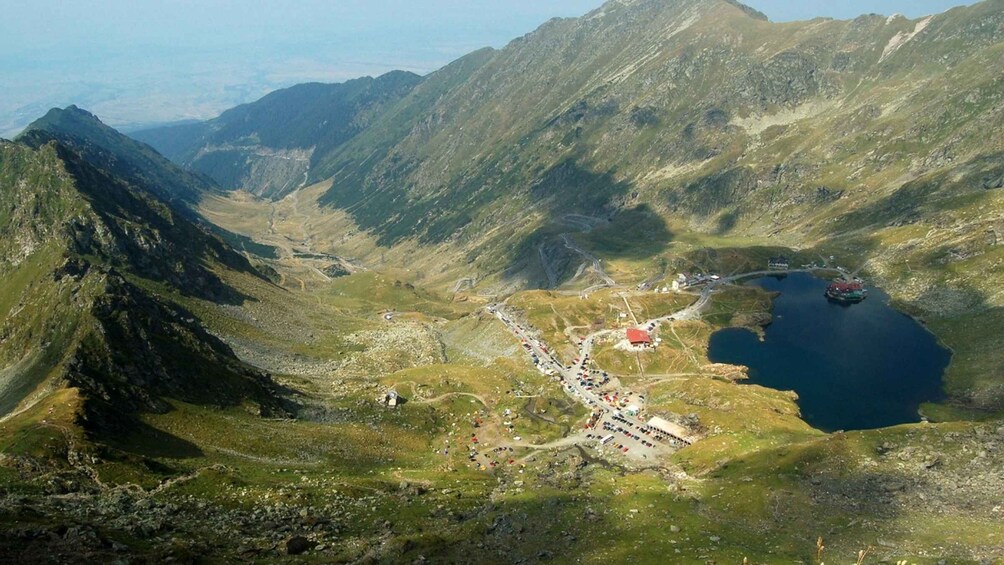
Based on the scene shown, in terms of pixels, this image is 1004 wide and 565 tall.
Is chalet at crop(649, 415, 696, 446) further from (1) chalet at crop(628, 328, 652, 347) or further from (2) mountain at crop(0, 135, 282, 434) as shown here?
(2) mountain at crop(0, 135, 282, 434)

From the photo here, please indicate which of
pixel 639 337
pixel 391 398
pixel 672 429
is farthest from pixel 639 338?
pixel 391 398

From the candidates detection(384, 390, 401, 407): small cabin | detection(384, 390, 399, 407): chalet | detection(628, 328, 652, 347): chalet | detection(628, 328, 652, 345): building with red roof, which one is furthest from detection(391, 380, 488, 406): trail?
detection(628, 328, 652, 345): building with red roof

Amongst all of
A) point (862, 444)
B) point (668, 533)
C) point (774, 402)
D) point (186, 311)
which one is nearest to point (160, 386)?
point (186, 311)

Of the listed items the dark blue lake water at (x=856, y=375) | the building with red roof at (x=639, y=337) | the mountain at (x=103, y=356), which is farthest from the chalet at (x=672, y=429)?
the mountain at (x=103, y=356)

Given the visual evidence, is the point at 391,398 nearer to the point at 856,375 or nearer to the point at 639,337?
the point at 639,337

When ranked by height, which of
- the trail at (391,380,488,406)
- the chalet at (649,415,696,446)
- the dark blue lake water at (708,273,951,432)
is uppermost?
the trail at (391,380,488,406)

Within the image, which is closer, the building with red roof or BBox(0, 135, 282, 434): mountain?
BBox(0, 135, 282, 434): mountain

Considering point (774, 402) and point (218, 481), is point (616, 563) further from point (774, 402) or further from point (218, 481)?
point (774, 402)

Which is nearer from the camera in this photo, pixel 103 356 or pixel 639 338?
pixel 103 356

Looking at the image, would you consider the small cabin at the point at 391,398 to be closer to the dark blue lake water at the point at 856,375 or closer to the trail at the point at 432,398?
the trail at the point at 432,398
